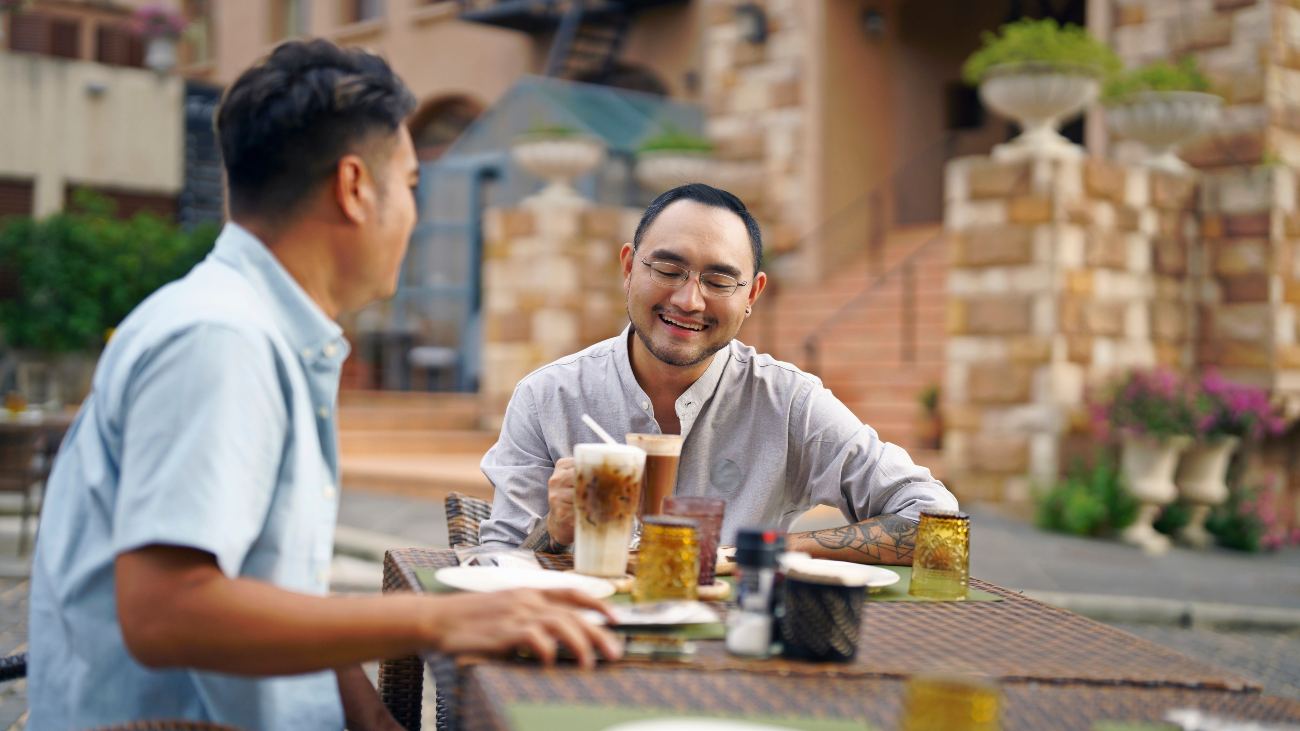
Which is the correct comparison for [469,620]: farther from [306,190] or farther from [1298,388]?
[1298,388]

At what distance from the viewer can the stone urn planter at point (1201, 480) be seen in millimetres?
8977

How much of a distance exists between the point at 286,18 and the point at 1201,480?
1828 cm

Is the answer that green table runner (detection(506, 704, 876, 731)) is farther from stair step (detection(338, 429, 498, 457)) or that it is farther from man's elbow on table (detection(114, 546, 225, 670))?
stair step (detection(338, 429, 498, 457))

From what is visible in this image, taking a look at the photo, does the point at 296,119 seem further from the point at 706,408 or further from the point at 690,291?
the point at 706,408

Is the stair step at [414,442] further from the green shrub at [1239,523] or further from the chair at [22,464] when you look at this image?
the green shrub at [1239,523]

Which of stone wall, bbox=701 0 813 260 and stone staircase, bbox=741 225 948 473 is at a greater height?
stone wall, bbox=701 0 813 260

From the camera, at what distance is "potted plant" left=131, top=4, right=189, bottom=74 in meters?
20.9

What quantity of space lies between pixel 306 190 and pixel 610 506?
0.73 metres

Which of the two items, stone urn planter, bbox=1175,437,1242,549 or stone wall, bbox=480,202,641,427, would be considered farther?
stone wall, bbox=480,202,641,427

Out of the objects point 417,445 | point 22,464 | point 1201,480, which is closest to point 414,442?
point 417,445

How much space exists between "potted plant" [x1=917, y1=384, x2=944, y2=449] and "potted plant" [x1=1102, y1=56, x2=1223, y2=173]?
227 cm

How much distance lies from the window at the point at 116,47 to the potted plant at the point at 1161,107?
1889 centimetres

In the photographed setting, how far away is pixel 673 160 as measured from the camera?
12.8 meters

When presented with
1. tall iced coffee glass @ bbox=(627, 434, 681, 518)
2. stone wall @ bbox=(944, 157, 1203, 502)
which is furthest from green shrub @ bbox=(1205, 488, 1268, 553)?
tall iced coffee glass @ bbox=(627, 434, 681, 518)
